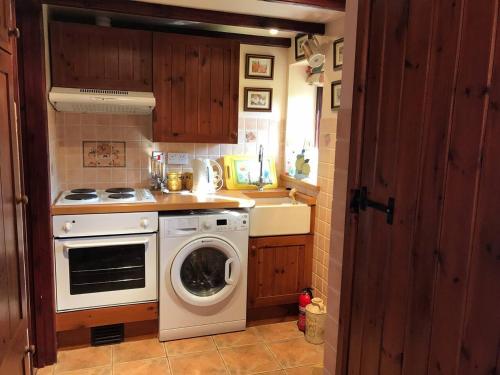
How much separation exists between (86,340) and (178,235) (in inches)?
36.0

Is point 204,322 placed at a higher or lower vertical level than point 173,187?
lower

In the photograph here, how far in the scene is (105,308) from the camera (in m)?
2.62

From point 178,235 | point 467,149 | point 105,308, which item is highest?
point 467,149

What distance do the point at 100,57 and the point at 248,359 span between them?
219cm

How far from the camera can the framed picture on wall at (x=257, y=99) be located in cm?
338

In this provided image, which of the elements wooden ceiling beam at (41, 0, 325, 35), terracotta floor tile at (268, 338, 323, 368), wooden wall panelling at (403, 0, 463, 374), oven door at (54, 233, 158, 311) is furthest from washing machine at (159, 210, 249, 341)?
wooden wall panelling at (403, 0, 463, 374)

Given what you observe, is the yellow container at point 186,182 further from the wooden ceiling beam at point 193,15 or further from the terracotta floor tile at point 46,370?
the terracotta floor tile at point 46,370

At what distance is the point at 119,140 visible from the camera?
3146 millimetres

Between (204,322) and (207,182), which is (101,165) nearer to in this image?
(207,182)

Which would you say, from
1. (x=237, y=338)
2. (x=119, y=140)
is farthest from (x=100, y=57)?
(x=237, y=338)

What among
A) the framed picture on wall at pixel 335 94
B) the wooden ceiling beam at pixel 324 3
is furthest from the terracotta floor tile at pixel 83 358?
the wooden ceiling beam at pixel 324 3

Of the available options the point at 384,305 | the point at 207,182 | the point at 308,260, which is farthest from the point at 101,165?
the point at 384,305

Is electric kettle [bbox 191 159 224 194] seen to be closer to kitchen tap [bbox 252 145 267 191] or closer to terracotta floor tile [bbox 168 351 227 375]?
kitchen tap [bbox 252 145 267 191]

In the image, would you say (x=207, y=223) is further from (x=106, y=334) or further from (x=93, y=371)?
(x=93, y=371)
